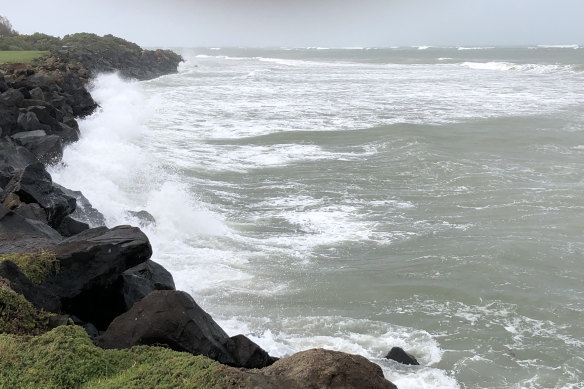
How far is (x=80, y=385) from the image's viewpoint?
4.41 meters

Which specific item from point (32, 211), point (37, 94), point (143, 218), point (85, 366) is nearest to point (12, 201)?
point (32, 211)

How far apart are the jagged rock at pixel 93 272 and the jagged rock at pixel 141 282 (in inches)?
8.3

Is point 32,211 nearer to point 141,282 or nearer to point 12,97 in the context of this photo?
point 141,282

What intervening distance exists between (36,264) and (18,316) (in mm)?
1287

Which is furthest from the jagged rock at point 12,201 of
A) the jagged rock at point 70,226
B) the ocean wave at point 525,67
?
the ocean wave at point 525,67

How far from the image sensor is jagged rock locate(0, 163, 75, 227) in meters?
9.84

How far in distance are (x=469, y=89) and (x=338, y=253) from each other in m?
37.9

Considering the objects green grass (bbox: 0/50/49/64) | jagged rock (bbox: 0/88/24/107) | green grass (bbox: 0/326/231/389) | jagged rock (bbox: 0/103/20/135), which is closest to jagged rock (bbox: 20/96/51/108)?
jagged rock (bbox: 0/88/24/107)

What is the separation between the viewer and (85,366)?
15.0ft

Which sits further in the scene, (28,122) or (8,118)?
(28,122)

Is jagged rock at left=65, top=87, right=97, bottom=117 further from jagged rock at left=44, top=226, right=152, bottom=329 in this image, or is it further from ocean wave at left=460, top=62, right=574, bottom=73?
ocean wave at left=460, top=62, right=574, bottom=73

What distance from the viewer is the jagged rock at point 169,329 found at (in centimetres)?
541

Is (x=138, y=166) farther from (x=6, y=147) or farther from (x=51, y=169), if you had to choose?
(x=6, y=147)

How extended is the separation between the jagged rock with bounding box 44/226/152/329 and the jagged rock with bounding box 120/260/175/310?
0.21 meters
